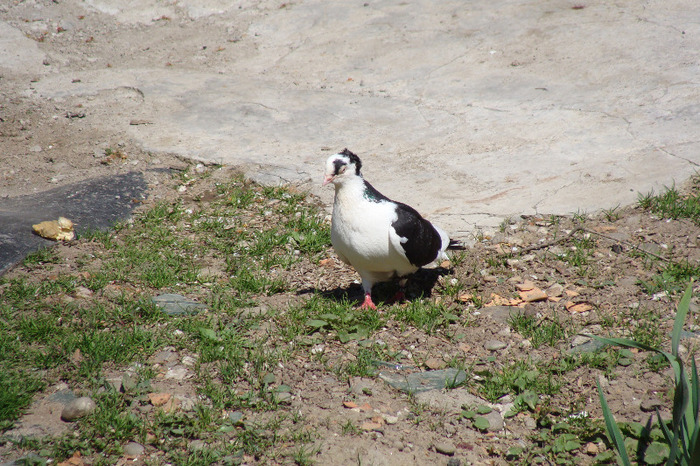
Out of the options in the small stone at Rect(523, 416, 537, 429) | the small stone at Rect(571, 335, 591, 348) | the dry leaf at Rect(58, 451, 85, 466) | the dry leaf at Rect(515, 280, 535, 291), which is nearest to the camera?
the dry leaf at Rect(58, 451, 85, 466)

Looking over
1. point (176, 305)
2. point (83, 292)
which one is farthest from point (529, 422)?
point (83, 292)

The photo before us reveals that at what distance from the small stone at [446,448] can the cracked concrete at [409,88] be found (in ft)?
7.86

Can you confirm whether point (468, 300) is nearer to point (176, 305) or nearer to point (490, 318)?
point (490, 318)

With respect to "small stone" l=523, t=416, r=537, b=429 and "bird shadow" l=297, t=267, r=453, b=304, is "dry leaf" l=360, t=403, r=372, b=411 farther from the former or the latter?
"bird shadow" l=297, t=267, r=453, b=304

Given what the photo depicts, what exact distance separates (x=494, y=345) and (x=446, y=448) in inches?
38.7

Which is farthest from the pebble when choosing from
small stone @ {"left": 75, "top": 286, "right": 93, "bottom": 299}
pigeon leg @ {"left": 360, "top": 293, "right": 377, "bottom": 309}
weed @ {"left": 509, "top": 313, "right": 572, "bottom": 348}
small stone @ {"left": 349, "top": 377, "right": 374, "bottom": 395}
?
small stone @ {"left": 75, "top": 286, "right": 93, "bottom": 299}

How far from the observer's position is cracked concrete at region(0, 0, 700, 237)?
18.2 feet

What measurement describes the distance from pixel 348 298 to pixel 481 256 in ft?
3.61

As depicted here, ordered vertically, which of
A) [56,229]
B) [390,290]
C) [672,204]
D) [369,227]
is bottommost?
[390,290]

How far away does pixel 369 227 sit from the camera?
3.84 meters

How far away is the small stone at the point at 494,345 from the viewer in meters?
3.63

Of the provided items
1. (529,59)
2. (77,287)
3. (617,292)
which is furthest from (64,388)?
(529,59)

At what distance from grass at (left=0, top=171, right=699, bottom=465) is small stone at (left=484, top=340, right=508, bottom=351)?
47mm

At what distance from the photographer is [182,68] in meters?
8.34
